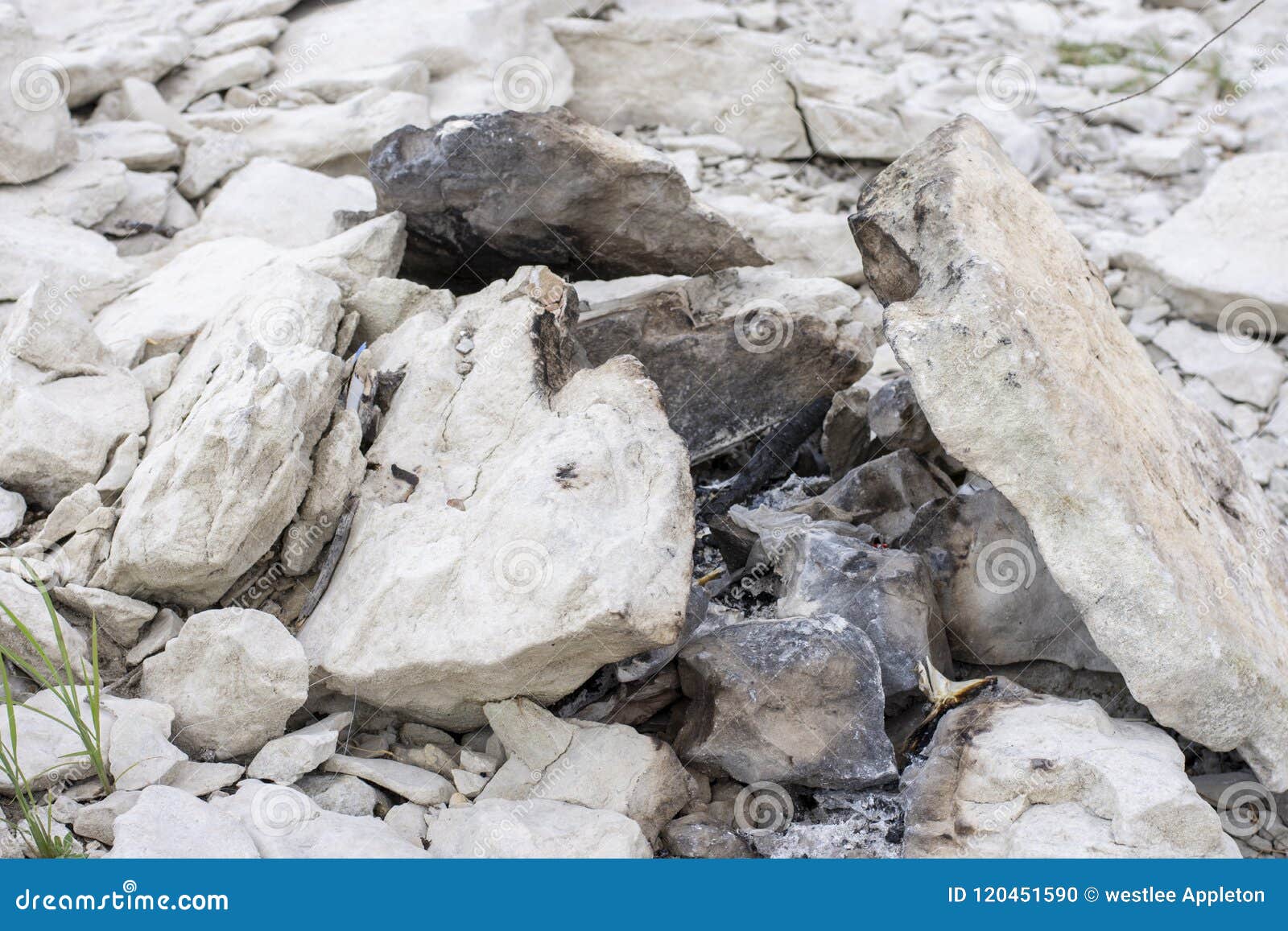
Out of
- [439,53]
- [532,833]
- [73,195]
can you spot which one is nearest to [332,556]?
[532,833]

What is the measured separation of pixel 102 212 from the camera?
6.04 meters

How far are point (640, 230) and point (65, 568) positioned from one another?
250 cm

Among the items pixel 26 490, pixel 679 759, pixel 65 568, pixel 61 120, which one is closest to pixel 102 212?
pixel 61 120

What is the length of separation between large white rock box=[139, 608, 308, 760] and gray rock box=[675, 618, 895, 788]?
1233 mm

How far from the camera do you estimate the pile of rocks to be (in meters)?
3.24

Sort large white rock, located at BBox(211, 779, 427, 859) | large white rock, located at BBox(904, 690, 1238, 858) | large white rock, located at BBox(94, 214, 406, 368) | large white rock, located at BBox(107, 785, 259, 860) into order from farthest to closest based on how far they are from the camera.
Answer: large white rock, located at BBox(94, 214, 406, 368)
large white rock, located at BBox(904, 690, 1238, 858)
large white rock, located at BBox(211, 779, 427, 859)
large white rock, located at BBox(107, 785, 259, 860)

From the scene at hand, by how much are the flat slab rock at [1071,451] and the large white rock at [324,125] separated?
3.78 meters

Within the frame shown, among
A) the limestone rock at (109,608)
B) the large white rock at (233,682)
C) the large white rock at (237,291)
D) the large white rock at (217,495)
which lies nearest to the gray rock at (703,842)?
the large white rock at (233,682)

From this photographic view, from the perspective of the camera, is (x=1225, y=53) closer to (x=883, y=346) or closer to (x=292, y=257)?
(x=883, y=346)

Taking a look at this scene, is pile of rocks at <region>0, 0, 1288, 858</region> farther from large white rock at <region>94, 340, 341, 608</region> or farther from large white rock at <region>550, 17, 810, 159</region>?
large white rock at <region>550, 17, 810, 159</region>

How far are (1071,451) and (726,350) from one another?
1.89 m

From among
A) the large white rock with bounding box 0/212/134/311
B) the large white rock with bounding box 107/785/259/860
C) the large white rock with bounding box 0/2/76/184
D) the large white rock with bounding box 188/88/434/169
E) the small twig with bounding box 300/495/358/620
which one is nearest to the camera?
the large white rock with bounding box 107/785/259/860

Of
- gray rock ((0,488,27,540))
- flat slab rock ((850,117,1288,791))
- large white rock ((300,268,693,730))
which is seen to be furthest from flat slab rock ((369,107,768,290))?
gray rock ((0,488,27,540))

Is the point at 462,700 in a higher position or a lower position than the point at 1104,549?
lower
